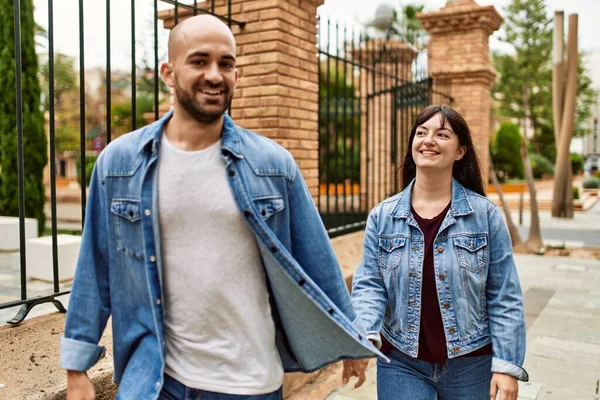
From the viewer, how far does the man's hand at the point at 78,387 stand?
1689mm

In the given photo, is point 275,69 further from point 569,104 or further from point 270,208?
point 569,104

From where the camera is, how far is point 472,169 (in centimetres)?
243

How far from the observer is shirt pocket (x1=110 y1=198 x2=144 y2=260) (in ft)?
5.49

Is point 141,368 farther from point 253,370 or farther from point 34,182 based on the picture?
point 34,182

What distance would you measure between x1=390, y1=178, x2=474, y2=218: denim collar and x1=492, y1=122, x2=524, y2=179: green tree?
106 ft

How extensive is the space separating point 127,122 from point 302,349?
66.7ft

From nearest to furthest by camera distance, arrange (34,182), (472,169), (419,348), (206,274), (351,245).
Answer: (206,274)
(419,348)
(472,169)
(351,245)
(34,182)

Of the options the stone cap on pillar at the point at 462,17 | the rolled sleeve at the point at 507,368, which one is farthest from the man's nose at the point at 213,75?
the stone cap on pillar at the point at 462,17

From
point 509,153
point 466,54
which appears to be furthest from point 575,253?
point 509,153

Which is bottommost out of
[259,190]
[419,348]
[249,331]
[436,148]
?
[419,348]

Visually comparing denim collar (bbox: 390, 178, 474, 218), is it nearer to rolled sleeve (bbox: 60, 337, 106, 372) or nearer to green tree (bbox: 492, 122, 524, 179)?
rolled sleeve (bbox: 60, 337, 106, 372)

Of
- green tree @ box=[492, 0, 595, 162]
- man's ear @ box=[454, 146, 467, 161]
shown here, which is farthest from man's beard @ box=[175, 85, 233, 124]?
green tree @ box=[492, 0, 595, 162]

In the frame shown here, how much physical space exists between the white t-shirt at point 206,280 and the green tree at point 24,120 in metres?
12.1

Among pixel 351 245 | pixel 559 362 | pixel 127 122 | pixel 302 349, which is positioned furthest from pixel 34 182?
pixel 302 349
